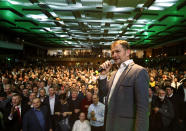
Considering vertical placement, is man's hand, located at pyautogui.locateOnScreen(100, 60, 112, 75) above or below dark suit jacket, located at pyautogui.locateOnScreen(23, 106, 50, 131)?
above

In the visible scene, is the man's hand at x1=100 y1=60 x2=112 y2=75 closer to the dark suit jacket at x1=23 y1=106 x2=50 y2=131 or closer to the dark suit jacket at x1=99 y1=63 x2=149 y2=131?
the dark suit jacket at x1=99 y1=63 x2=149 y2=131

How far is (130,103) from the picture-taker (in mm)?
1463

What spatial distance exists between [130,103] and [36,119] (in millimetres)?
2537

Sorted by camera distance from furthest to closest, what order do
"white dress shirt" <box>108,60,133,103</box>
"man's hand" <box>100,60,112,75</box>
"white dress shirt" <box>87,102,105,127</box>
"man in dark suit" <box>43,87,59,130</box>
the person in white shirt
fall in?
"man in dark suit" <box>43,87,59,130</box>, "white dress shirt" <box>87,102,105,127</box>, the person in white shirt, "man's hand" <box>100,60,112,75</box>, "white dress shirt" <box>108,60,133,103</box>

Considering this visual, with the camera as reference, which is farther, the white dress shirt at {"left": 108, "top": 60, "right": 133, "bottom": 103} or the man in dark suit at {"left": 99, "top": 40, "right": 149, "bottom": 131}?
the white dress shirt at {"left": 108, "top": 60, "right": 133, "bottom": 103}

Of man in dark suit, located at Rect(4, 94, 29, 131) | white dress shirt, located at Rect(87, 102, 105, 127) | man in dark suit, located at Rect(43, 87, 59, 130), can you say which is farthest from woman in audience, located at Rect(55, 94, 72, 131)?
man in dark suit, located at Rect(4, 94, 29, 131)

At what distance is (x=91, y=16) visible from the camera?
1033 cm

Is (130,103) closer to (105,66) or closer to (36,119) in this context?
(105,66)

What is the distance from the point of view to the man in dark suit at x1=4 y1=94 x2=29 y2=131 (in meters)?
3.38

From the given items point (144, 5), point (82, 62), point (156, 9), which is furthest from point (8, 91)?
point (82, 62)

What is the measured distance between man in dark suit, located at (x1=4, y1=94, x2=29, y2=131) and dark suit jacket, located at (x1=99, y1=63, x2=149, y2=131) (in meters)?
2.56

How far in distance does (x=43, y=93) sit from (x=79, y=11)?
597 centimetres

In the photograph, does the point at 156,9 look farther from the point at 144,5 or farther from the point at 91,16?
the point at 91,16

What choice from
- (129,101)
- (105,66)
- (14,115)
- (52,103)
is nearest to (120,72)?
(105,66)
